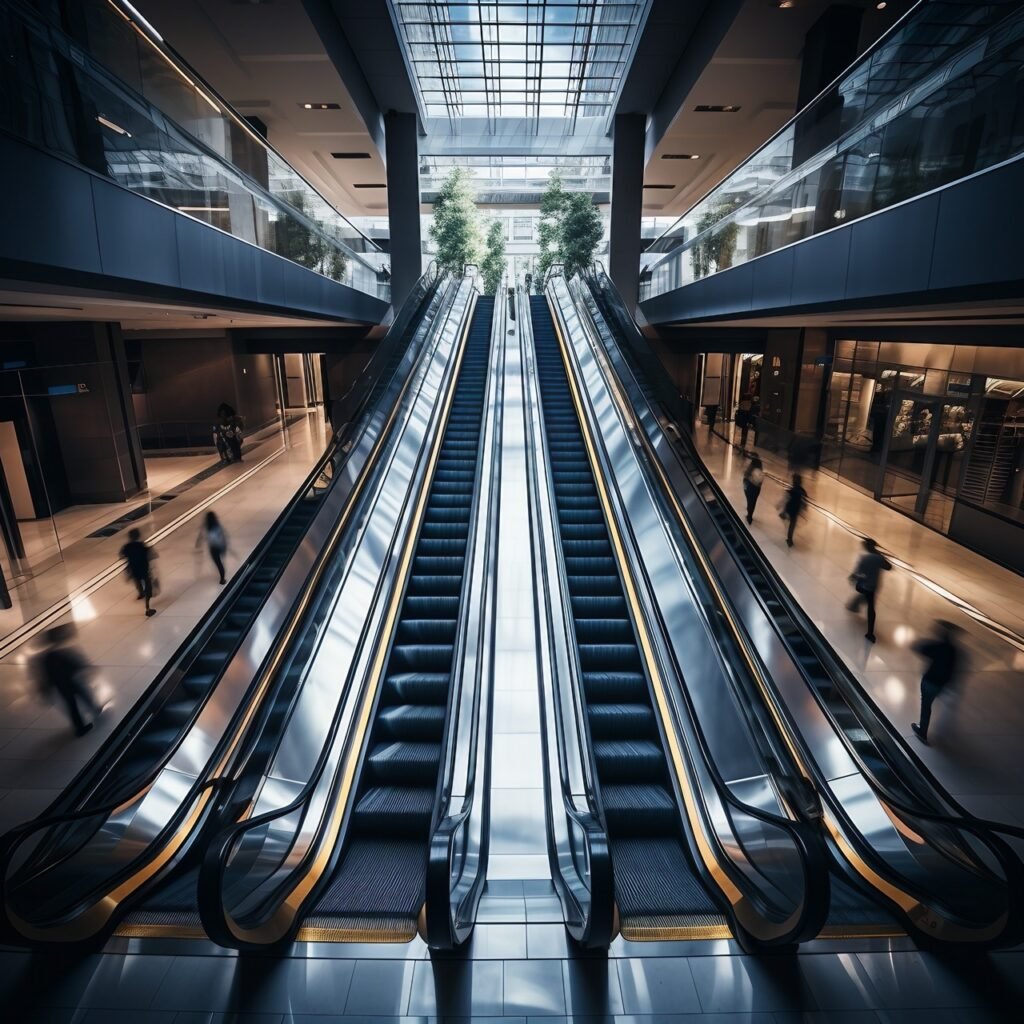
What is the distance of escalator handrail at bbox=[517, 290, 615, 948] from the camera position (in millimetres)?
3238

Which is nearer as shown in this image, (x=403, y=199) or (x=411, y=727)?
(x=411, y=727)

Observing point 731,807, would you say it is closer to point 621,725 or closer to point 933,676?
point 621,725

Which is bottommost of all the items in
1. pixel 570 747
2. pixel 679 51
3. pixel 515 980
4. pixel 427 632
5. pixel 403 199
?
pixel 515 980

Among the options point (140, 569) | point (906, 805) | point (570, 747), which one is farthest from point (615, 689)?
point (140, 569)

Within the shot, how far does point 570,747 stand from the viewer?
14.7ft

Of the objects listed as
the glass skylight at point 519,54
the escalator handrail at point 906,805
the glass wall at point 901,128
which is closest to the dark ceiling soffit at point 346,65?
the glass skylight at point 519,54

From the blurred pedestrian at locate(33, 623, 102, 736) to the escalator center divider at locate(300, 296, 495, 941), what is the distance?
8.84 feet

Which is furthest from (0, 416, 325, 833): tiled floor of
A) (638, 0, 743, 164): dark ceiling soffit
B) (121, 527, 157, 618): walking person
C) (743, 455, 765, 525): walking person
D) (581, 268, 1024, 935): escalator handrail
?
(638, 0, 743, 164): dark ceiling soffit

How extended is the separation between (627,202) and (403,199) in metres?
6.83

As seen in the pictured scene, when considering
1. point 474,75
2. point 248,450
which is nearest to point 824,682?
point 248,450

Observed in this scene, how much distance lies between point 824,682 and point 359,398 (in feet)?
23.2

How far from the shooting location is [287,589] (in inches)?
241

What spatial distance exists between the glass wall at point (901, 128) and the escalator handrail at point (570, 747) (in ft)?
14.4

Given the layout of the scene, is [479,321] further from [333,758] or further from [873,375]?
[333,758]
